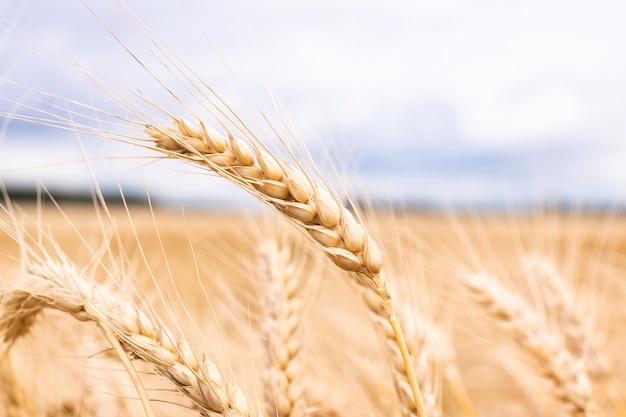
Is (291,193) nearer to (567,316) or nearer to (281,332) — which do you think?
(281,332)

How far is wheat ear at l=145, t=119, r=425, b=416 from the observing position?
3.29 feet

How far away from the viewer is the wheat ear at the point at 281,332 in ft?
4.37

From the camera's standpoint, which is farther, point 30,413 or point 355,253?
point 30,413

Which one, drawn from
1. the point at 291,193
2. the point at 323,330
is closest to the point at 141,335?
the point at 291,193

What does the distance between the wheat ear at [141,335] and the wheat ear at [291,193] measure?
303mm

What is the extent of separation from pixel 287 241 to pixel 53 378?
891mm

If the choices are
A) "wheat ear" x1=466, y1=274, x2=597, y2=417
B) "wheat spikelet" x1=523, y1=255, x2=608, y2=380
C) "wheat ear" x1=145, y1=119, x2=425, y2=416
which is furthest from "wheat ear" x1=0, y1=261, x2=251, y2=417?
"wheat spikelet" x1=523, y1=255, x2=608, y2=380

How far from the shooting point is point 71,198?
2721 mm

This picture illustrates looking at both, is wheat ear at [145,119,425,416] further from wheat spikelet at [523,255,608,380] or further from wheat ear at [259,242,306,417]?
wheat spikelet at [523,255,608,380]

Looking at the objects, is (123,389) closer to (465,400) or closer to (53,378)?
(53,378)

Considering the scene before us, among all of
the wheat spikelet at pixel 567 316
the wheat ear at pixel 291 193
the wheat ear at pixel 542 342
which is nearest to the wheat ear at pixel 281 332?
the wheat ear at pixel 291 193

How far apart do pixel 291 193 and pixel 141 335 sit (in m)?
0.38

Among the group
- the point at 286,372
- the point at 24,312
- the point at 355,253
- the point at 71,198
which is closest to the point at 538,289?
the point at 286,372

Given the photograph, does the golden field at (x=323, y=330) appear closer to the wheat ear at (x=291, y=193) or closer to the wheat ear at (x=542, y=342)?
the wheat ear at (x=542, y=342)
